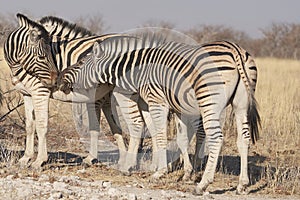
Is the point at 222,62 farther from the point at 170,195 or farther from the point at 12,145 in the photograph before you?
the point at 12,145

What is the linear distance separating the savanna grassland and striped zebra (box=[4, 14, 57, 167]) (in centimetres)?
57

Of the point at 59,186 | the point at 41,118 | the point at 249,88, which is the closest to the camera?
the point at 59,186

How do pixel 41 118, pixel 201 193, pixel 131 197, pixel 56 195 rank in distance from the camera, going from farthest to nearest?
pixel 41 118 → pixel 201 193 → pixel 131 197 → pixel 56 195

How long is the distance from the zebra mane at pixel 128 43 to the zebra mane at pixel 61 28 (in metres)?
0.66

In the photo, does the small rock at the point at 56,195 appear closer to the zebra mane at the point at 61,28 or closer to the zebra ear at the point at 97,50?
the zebra ear at the point at 97,50

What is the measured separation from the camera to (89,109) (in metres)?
8.40

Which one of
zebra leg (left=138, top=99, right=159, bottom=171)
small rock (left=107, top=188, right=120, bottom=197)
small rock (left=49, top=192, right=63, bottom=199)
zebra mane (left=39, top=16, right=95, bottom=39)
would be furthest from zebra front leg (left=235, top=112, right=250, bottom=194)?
zebra mane (left=39, top=16, right=95, bottom=39)

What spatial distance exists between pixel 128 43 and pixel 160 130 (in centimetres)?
150

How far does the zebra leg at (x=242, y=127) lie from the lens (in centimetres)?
639

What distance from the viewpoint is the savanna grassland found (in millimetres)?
6902

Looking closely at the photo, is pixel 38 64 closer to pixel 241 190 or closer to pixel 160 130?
pixel 160 130

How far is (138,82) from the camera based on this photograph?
7.30 metres

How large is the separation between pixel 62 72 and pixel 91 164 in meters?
1.41

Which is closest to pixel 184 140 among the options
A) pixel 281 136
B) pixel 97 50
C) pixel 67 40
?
pixel 97 50
